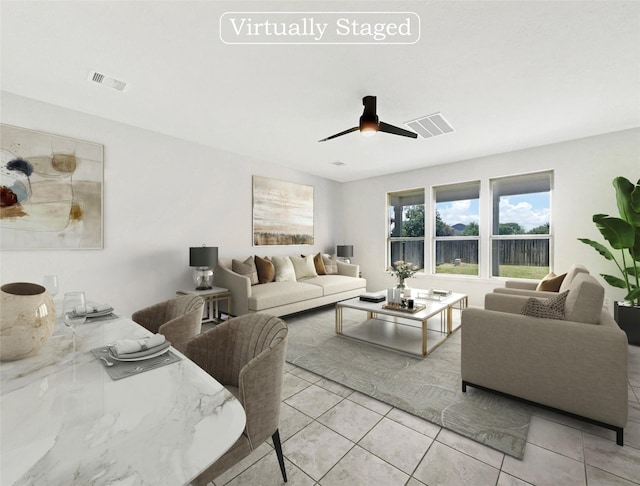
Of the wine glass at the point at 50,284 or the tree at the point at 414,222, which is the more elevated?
the tree at the point at 414,222

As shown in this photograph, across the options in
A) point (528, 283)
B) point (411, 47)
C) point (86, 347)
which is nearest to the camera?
point (86, 347)

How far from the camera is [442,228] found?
5.73m

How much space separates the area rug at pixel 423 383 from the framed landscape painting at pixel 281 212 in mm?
2244

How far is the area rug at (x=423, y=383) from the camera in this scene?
1.86m

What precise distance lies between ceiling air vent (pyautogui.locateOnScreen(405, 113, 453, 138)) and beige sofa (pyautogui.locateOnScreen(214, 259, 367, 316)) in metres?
2.78

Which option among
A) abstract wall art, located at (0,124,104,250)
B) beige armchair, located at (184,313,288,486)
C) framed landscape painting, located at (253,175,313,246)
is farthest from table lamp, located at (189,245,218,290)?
beige armchair, located at (184,313,288,486)

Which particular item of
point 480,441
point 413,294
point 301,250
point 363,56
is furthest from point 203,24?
point 301,250

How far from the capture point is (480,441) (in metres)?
1.73

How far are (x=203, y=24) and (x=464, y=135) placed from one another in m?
3.53

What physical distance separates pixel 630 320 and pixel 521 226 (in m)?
1.97

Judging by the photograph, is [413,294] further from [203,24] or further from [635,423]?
[203,24]

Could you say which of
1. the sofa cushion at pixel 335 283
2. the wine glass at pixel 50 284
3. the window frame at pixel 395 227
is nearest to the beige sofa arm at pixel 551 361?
the wine glass at pixel 50 284

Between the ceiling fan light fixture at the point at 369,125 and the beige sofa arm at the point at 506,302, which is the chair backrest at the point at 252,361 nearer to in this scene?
the ceiling fan light fixture at the point at 369,125

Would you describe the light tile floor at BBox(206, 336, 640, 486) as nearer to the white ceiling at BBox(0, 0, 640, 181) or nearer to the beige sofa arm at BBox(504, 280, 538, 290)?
the beige sofa arm at BBox(504, 280, 538, 290)
